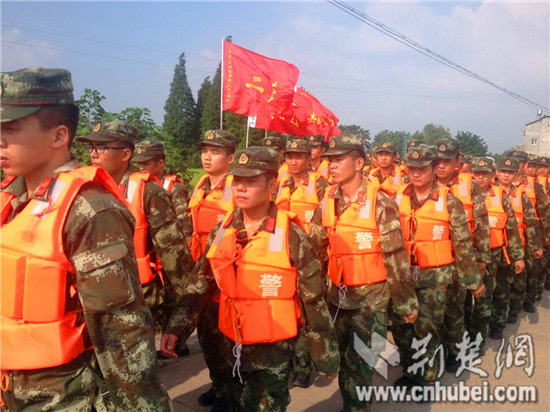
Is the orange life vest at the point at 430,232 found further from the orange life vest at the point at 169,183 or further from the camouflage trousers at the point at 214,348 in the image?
the orange life vest at the point at 169,183

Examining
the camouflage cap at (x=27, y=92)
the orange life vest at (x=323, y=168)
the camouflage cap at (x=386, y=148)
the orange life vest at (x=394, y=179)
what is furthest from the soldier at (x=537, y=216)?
the camouflage cap at (x=27, y=92)

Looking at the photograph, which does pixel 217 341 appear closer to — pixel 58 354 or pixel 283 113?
pixel 58 354

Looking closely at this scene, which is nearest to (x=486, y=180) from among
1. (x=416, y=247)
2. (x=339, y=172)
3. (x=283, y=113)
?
(x=416, y=247)

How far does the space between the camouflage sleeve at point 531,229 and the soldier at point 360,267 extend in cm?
438

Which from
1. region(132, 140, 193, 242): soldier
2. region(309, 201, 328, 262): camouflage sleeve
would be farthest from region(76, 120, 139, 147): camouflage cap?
region(309, 201, 328, 262): camouflage sleeve

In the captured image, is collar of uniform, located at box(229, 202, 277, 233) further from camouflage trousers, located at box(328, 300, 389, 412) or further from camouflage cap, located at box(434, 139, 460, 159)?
camouflage cap, located at box(434, 139, 460, 159)

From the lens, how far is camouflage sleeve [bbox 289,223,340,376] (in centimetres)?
269

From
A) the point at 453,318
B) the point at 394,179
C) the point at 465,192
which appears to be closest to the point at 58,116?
the point at 453,318

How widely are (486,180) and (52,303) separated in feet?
20.8

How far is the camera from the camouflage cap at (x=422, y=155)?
173 inches

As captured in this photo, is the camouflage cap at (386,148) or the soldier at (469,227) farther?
the camouflage cap at (386,148)

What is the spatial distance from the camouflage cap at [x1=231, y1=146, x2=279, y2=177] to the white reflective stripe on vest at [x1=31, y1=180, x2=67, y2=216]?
53.2 inches

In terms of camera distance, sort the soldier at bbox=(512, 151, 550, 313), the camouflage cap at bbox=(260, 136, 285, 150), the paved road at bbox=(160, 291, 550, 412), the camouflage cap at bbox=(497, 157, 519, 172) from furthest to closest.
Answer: the camouflage cap at bbox=(260, 136, 285, 150) → the soldier at bbox=(512, 151, 550, 313) → the camouflage cap at bbox=(497, 157, 519, 172) → the paved road at bbox=(160, 291, 550, 412)

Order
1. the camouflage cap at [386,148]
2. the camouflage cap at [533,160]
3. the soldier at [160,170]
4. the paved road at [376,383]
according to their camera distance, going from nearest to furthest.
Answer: the paved road at [376,383], the soldier at [160,170], the camouflage cap at [533,160], the camouflage cap at [386,148]
